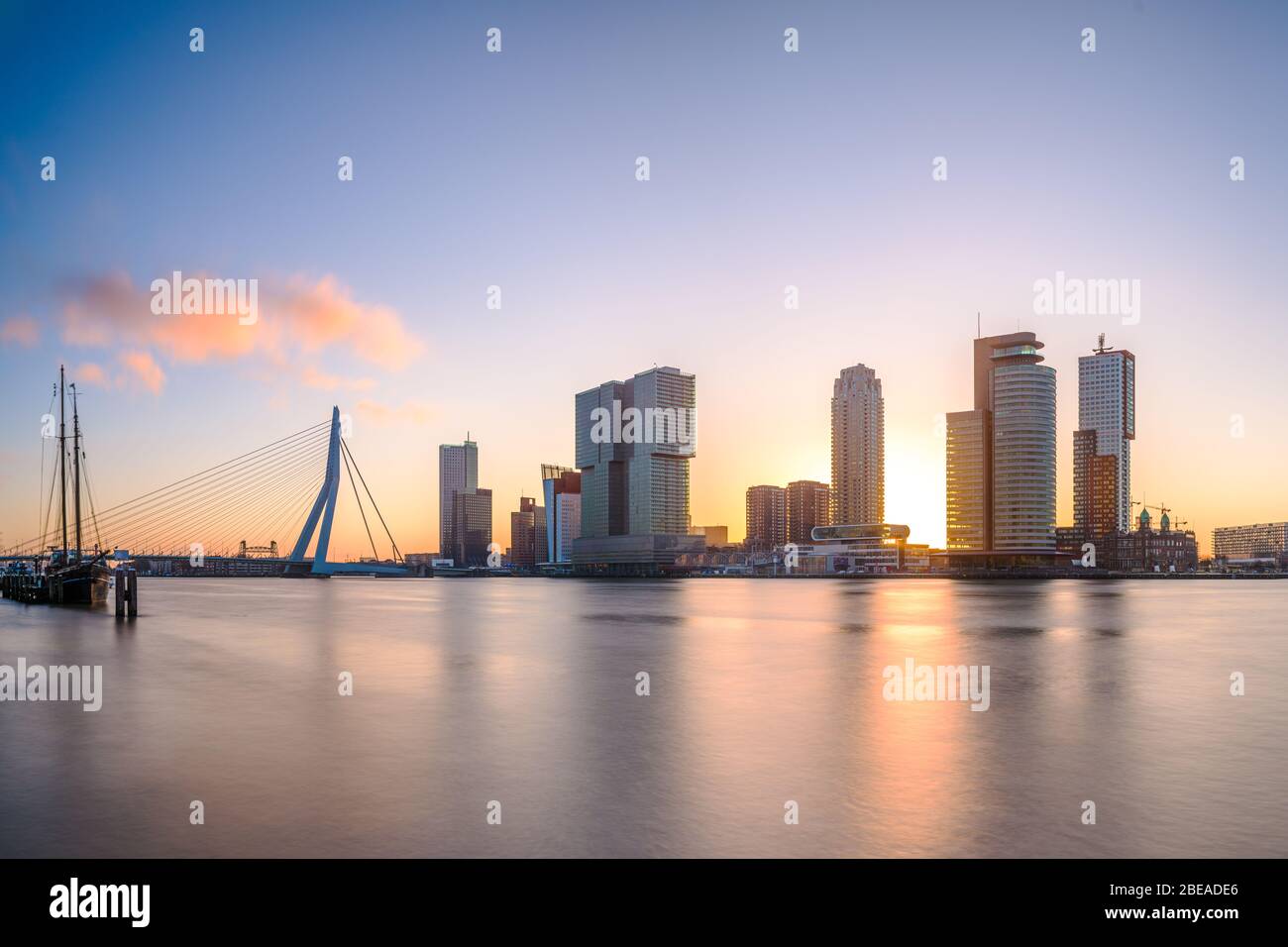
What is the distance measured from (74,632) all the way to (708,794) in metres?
48.7

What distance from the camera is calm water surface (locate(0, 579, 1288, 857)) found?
12562mm

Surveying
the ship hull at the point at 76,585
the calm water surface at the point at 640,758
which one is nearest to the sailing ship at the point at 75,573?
the ship hull at the point at 76,585

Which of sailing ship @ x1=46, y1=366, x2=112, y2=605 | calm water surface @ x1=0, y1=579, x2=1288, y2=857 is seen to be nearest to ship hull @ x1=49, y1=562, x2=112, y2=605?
sailing ship @ x1=46, y1=366, x2=112, y2=605

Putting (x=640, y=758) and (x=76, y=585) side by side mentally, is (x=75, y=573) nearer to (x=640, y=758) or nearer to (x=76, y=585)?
(x=76, y=585)

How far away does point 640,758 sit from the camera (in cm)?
1755

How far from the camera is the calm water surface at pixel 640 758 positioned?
41.2 feet

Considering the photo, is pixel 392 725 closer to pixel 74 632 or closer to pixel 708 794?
pixel 708 794

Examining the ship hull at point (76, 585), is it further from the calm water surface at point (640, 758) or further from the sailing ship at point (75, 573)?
the calm water surface at point (640, 758)
